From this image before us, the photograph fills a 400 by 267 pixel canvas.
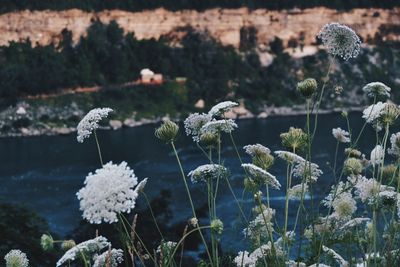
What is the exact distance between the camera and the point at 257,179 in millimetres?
3098

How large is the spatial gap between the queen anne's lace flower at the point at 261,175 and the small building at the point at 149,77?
60105mm

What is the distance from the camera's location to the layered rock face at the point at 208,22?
209 ft

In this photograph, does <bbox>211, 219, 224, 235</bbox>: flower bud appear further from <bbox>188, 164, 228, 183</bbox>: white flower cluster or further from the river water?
the river water

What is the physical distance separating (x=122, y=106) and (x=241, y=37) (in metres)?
22.5

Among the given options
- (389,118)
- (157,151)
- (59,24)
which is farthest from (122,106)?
(389,118)

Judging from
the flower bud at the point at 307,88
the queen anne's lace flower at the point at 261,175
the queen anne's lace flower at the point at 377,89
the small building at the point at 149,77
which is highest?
the flower bud at the point at 307,88

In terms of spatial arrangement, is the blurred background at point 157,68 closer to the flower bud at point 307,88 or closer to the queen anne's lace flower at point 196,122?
the queen anne's lace flower at point 196,122

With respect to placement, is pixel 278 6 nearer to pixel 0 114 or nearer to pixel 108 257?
pixel 0 114

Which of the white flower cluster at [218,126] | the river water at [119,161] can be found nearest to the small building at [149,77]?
the river water at [119,161]

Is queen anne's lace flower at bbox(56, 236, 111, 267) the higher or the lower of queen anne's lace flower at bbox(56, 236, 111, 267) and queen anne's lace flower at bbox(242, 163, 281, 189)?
the lower

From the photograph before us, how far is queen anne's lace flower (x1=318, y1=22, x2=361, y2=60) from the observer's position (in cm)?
337

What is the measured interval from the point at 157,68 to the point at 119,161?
3601 cm

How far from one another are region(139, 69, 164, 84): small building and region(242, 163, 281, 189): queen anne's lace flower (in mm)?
60105

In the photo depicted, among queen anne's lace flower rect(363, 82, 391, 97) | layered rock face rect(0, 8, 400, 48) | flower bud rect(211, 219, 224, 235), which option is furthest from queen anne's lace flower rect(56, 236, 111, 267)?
layered rock face rect(0, 8, 400, 48)
